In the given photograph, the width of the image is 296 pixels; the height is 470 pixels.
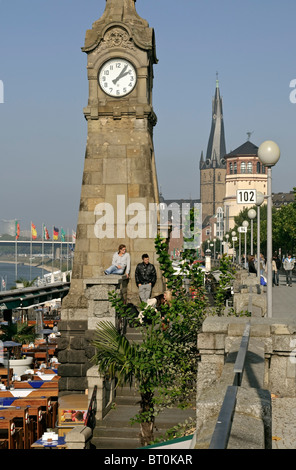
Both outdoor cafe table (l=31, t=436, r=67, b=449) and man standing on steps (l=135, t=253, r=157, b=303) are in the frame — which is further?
man standing on steps (l=135, t=253, r=157, b=303)

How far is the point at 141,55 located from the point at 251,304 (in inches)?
318

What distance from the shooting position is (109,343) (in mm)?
10930

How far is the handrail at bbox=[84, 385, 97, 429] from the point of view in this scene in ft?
40.5

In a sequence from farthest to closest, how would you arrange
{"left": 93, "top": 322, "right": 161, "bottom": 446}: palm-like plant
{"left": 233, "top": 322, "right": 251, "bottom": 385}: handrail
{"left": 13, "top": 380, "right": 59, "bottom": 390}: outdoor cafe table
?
{"left": 13, "top": 380, "right": 59, "bottom": 390}: outdoor cafe table < {"left": 93, "top": 322, "right": 161, "bottom": 446}: palm-like plant < {"left": 233, "top": 322, "right": 251, "bottom": 385}: handrail

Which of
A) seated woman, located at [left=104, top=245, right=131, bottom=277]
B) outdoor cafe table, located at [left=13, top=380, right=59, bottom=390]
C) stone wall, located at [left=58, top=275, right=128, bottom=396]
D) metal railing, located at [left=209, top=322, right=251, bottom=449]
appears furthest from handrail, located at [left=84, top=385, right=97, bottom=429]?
metal railing, located at [left=209, top=322, right=251, bottom=449]

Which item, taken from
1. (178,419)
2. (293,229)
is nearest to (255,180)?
(293,229)

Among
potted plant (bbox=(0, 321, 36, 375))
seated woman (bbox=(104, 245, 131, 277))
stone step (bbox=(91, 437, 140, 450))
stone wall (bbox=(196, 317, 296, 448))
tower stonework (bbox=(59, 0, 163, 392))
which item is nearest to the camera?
stone wall (bbox=(196, 317, 296, 448))

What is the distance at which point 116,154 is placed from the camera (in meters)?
18.5

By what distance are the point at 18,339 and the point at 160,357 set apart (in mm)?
15494

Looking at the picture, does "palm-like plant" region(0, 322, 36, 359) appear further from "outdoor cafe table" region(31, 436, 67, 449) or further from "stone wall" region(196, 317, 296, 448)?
"stone wall" region(196, 317, 296, 448)

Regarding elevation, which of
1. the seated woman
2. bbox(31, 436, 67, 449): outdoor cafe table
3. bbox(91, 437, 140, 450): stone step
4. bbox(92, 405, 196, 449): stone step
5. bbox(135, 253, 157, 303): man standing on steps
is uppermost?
the seated woman

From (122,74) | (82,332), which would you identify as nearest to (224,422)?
(82,332)

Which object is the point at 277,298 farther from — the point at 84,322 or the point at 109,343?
the point at 109,343

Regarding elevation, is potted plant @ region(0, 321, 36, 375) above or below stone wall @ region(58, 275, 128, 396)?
below
